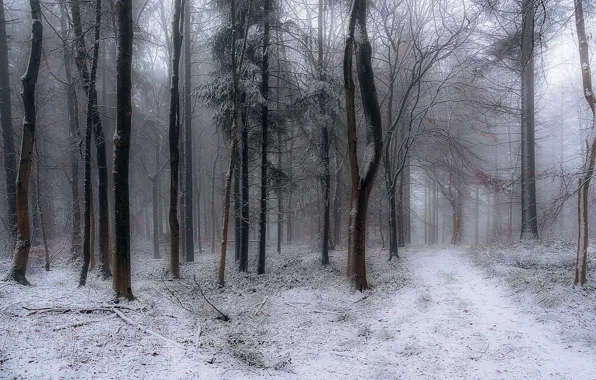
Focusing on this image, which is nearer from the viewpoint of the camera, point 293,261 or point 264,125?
point 264,125

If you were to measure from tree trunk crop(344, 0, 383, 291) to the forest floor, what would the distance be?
1186 millimetres

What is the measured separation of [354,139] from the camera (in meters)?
10.6

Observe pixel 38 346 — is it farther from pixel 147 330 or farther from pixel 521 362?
pixel 521 362

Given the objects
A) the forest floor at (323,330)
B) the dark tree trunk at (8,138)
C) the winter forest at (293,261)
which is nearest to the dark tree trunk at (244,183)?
the winter forest at (293,261)

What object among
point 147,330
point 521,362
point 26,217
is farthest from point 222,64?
point 521,362

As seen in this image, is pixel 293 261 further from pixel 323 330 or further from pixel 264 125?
pixel 323 330

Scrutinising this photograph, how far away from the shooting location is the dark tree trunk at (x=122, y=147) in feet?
26.4

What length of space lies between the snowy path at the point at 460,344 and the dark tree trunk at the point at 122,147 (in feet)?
16.4

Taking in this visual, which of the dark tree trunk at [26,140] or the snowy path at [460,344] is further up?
the dark tree trunk at [26,140]

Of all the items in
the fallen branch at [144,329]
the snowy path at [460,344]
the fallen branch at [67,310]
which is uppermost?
the fallen branch at [67,310]

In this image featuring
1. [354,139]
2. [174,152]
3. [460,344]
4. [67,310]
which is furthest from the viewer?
[174,152]

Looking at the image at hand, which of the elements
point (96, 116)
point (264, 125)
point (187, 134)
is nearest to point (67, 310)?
point (96, 116)

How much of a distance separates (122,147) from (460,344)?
8.02 metres

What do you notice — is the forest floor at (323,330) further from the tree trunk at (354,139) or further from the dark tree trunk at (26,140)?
the tree trunk at (354,139)
